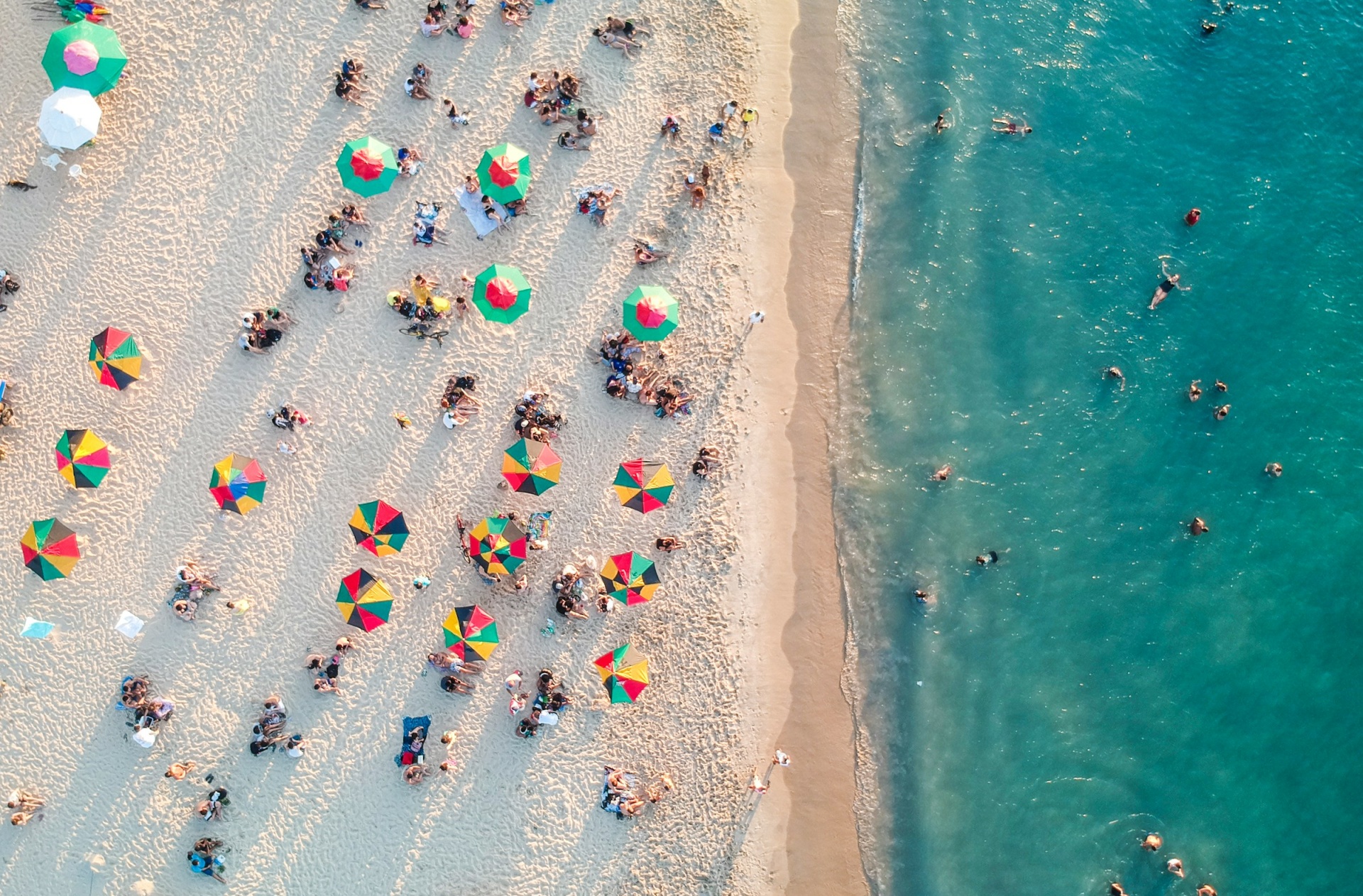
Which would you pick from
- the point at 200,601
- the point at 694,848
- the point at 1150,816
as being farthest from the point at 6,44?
the point at 1150,816

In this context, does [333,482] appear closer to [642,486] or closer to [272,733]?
[272,733]

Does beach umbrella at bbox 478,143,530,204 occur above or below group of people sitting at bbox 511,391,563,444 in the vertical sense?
above

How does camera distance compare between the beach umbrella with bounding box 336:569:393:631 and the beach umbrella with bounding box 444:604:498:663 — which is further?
the beach umbrella with bounding box 444:604:498:663

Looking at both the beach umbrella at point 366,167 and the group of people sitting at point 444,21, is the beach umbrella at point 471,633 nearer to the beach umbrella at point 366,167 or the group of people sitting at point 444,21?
the beach umbrella at point 366,167

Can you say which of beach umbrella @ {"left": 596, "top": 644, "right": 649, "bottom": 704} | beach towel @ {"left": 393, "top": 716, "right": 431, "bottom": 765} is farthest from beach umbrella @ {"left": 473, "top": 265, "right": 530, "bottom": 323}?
beach towel @ {"left": 393, "top": 716, "right": 431, "bottom": 765}

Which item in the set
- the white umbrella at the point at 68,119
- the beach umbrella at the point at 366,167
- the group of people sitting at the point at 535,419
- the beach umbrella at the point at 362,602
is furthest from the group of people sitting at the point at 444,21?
the beach umbrella at the point at 362,602

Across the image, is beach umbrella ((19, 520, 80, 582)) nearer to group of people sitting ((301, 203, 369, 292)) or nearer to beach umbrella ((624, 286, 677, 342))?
group of people sitting ((301, 203, 369, 292))

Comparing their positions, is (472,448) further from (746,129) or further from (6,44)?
(6,44)

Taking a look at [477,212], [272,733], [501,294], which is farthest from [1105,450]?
[272,733]
